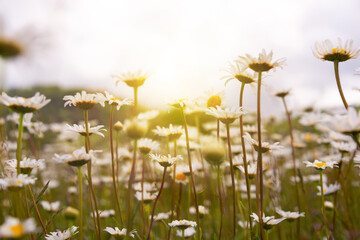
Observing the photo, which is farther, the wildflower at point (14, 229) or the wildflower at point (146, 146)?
the wildflower at point (146, 146)

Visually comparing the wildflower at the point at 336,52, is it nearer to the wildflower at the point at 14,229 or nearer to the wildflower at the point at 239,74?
the wildflower at the point at 239,74

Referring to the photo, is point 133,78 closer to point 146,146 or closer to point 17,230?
point 146,146

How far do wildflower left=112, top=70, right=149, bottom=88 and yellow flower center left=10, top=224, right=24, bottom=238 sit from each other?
985mm

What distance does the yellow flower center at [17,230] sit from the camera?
774 millimetres

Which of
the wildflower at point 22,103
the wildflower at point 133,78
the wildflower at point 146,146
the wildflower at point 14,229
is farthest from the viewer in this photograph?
the wildflower at point 146,146

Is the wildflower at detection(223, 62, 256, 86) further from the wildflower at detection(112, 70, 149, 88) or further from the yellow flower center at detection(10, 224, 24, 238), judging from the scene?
the yellow flower center at detection(10, 224, 24, 238)

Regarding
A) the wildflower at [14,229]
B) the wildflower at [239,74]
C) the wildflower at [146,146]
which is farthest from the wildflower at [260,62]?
the wildflower at [14,229]

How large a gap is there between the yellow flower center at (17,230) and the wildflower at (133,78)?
3.23 feet

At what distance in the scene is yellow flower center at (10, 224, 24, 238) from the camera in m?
0.77

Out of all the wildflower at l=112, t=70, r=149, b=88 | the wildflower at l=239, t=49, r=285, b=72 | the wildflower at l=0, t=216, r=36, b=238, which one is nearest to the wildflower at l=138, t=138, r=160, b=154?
the wildflower at l=112, t=70, r=149, b=88

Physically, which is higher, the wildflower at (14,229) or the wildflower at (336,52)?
the wildflower at (336,52)

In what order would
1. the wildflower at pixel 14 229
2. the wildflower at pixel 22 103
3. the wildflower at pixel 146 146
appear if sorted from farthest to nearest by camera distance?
the wildflower at pixel 146 146 → the wildflower at pixel 22 103 → the wildflower at pixel 14 229

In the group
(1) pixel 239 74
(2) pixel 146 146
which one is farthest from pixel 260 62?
(2) pixel 146 146

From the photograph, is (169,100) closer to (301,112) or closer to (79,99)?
(79,99)
